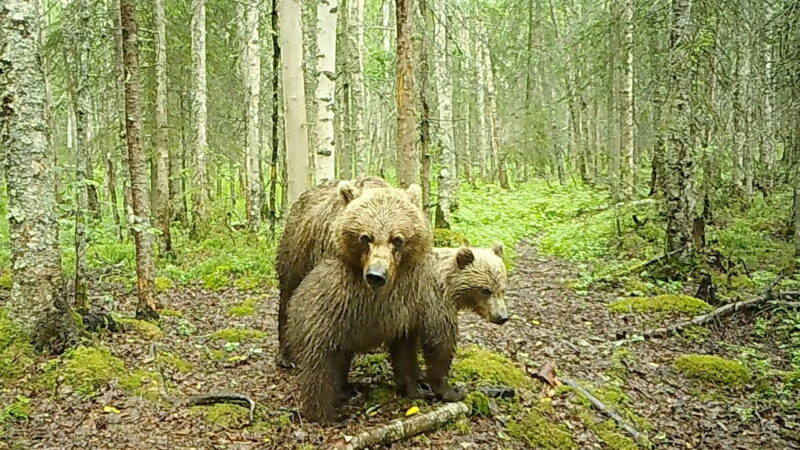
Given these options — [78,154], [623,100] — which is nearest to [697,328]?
[78,154]

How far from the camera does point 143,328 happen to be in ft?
22.7

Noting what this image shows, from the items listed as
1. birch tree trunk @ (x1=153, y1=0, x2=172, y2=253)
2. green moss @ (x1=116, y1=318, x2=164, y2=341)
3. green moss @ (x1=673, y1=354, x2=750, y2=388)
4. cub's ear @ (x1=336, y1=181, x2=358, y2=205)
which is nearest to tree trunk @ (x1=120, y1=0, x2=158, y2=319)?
green moss @ (x1=116, y1=318, x2=164, y2=341)

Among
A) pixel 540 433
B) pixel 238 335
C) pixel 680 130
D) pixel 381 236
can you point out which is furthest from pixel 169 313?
pixel 680 130

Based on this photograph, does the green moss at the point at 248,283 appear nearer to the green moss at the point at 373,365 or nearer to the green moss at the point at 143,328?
the green moss at the point at 143,328

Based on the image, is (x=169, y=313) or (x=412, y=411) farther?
(x=169, y=313)

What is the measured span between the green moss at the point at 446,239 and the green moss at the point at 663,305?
4415mm

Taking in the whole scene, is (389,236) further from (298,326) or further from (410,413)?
(410,413)

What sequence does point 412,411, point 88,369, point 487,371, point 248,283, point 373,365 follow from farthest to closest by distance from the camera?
point 248,283, point 373,365, point 487,371, point 88,369, point 412,411

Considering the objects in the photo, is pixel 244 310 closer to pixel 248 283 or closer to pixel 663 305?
pixel 248 283

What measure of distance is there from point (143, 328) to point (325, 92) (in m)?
5.51

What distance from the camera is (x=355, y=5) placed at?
721 inches

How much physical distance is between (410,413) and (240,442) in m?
1.34

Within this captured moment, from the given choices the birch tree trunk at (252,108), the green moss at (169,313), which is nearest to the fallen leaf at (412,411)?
the green moss at (169,313)

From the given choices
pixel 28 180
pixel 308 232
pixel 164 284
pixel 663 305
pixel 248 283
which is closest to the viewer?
pixel 28 180
